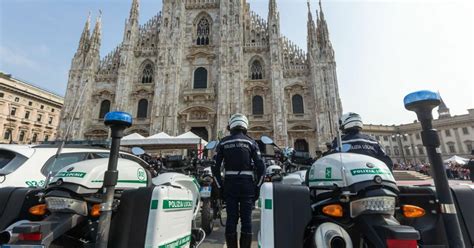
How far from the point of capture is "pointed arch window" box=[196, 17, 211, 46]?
22.3 meters

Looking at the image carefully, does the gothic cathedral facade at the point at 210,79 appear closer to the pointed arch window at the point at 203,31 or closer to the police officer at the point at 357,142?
the pointed arch window at the point at 203,31

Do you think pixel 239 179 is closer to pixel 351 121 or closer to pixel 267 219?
pixel 267 219


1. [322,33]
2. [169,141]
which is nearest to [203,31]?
[322,33]

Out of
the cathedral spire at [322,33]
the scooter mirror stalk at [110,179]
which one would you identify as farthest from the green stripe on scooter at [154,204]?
the cathedral spire at [322,33]

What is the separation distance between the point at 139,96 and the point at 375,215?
73.0ft

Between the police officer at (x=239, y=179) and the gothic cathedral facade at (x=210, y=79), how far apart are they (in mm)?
15316

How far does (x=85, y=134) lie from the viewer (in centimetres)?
1944

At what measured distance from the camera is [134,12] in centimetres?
2219

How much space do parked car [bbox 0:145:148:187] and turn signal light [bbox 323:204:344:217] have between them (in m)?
2.63

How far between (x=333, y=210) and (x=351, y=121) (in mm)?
1433

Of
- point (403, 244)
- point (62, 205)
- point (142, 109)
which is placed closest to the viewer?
point (403, 244)

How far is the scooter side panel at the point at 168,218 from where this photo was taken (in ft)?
5.70

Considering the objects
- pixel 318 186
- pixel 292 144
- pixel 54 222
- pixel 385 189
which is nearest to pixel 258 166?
pixel 318 186

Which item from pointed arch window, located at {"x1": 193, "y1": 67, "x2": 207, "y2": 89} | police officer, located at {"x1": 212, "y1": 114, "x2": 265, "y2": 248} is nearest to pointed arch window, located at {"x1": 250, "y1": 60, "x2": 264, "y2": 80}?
pointed arch window, located at {"x1": 193, "y1": 67, "x2": 207, "y2": 89}
